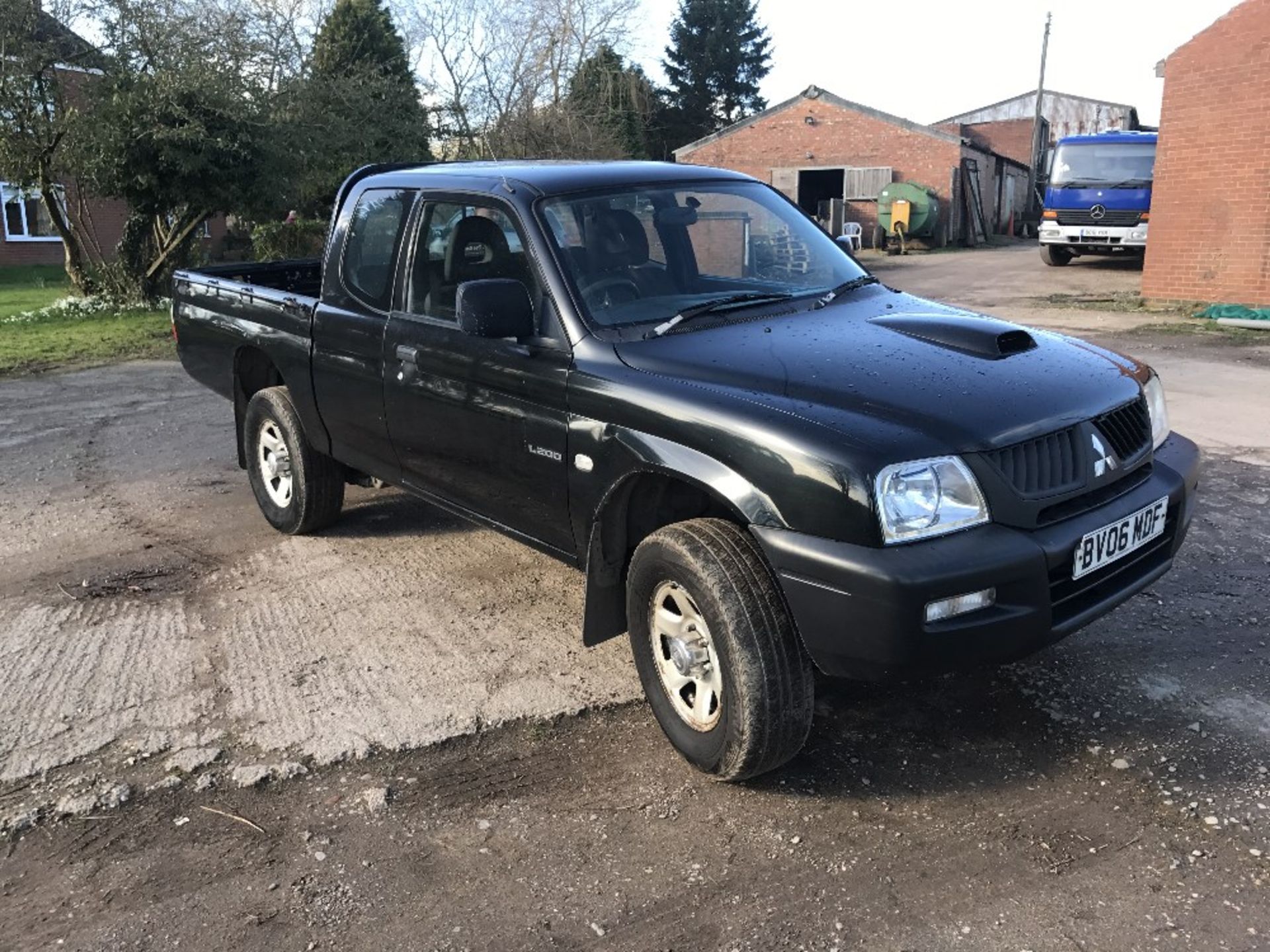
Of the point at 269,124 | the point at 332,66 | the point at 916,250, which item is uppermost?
the point at 332,66

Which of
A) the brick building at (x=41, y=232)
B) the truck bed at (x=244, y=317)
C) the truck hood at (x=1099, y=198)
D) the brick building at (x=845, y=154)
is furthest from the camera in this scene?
the brick building at (x=845, y=154)

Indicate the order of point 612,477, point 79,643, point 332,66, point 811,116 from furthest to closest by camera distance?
point 811,116, point 332,66, point 79,643, point 612,477

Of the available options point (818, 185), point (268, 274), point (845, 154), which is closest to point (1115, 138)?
point (845, 154)

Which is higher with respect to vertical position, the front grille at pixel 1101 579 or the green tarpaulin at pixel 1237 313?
the front grille at pixel 1101 579

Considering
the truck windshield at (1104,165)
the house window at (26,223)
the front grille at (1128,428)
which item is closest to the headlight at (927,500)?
the front grille at (1128,428)

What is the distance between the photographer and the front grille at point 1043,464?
3.05 m

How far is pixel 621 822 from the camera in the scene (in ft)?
10.6

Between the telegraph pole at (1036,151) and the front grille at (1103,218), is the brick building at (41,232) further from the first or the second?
the telegraph pole at (1036,151)

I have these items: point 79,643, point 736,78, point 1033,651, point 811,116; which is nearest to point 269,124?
point 79,643

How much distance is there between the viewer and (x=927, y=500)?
116 inches

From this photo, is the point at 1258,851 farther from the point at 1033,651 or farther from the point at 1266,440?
the point at 1266,440

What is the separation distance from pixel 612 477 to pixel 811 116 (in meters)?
33.9

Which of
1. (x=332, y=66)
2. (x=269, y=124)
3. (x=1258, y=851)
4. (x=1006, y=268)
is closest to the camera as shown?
(x=1258, y=851)

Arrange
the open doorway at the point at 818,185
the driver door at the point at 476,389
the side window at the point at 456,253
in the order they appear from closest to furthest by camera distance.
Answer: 1. the driver door at the point at 476,389
2. the side window at the point at 456,253
3. the open doorway at the point at 818,185
